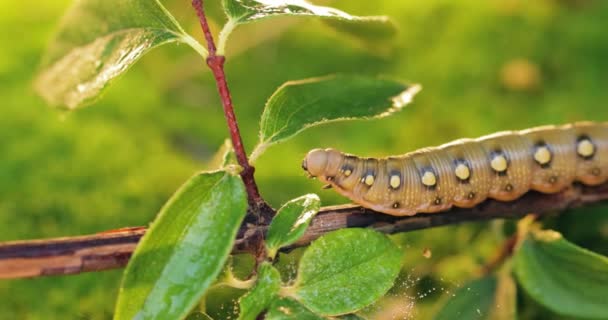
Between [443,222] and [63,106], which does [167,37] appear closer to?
[63,106]

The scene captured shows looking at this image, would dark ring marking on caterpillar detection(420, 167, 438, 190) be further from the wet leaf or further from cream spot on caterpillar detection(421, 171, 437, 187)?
the wet leaf

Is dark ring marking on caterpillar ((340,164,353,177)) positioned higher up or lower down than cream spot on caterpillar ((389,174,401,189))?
higher up

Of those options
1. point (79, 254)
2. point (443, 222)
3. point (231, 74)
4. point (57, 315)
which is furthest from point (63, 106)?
point (231, 74)

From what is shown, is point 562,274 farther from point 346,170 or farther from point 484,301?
point 346,170

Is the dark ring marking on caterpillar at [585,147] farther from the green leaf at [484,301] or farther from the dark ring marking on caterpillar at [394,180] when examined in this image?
the dark ring marking on caterpillar at [394,180]

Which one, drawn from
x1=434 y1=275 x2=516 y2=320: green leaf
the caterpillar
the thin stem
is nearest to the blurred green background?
x1=434 y1=275 x2=516 y2=320: green leaf

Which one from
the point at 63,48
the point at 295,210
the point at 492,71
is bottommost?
the point at 492,71
